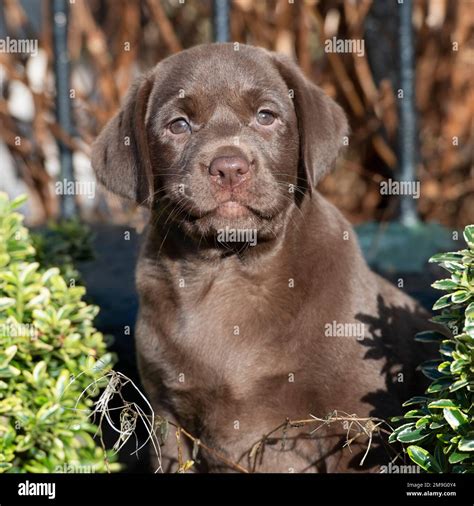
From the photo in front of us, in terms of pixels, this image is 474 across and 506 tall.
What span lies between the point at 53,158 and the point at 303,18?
2607mm

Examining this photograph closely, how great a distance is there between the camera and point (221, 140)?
411 cm

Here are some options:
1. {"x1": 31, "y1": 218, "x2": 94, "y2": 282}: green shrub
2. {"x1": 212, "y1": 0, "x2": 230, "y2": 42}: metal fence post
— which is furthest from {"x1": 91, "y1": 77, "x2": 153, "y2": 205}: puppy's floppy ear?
{"x1": 212, "y1": 0, "x2": 230, "y2": 42}: metal fence post

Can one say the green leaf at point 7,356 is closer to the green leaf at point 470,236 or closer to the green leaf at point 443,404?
the green leaf at point 443,404

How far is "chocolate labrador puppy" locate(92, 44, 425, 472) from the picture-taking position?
4082mm

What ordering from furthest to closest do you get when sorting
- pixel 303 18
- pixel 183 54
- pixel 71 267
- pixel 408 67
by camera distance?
pixel 303 18
pixel 408 67
pixel 71 267
pixel 183 54

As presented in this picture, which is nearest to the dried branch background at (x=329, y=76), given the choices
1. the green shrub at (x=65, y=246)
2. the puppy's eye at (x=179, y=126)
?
the green shrub at (x=65, y=246)

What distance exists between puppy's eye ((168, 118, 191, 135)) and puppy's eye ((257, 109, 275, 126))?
319 mm

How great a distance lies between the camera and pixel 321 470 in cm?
417

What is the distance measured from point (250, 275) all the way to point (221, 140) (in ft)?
2.17

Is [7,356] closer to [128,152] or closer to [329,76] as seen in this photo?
[128,152]

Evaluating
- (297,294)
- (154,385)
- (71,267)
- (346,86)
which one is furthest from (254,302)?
(346,86)

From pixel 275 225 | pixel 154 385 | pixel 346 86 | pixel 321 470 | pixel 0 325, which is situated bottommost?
pixel 321 470

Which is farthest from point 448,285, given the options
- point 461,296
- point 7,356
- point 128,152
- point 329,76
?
point 329,76
